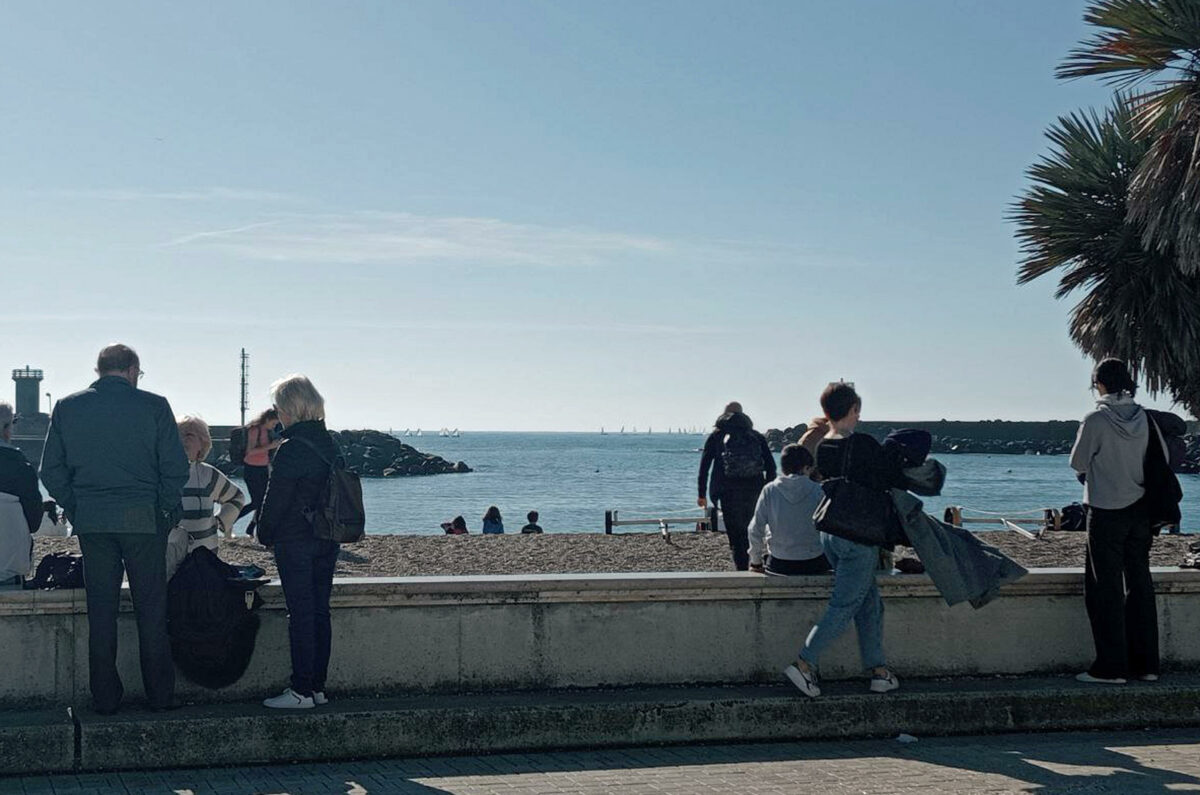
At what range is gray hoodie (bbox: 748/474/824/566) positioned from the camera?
23.8 feet

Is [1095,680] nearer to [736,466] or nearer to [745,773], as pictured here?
[745,773]

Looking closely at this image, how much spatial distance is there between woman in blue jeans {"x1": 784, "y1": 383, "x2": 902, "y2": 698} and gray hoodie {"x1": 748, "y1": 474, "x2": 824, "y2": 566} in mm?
384

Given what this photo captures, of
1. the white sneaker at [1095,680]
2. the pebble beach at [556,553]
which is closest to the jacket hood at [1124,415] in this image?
the white sneaker at [1095,680]

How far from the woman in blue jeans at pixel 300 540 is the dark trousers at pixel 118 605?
471mm

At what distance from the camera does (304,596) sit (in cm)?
634

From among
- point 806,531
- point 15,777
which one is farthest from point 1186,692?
point 15,777

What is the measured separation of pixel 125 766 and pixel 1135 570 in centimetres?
494

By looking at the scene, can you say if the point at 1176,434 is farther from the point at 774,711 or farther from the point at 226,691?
the point at 226,691

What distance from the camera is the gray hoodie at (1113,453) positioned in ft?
23.2

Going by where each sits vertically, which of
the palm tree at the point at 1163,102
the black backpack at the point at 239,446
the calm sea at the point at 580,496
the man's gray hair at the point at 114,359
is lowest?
the calm sea at the point at 580,496

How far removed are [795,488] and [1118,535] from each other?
5.36ft

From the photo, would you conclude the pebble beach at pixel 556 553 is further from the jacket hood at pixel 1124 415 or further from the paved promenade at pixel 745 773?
the paved promenade at pixel 745 773

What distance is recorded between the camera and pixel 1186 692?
696 centimetres

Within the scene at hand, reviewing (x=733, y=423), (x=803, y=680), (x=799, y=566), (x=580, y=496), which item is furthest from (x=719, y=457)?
(x=580, y=496)
